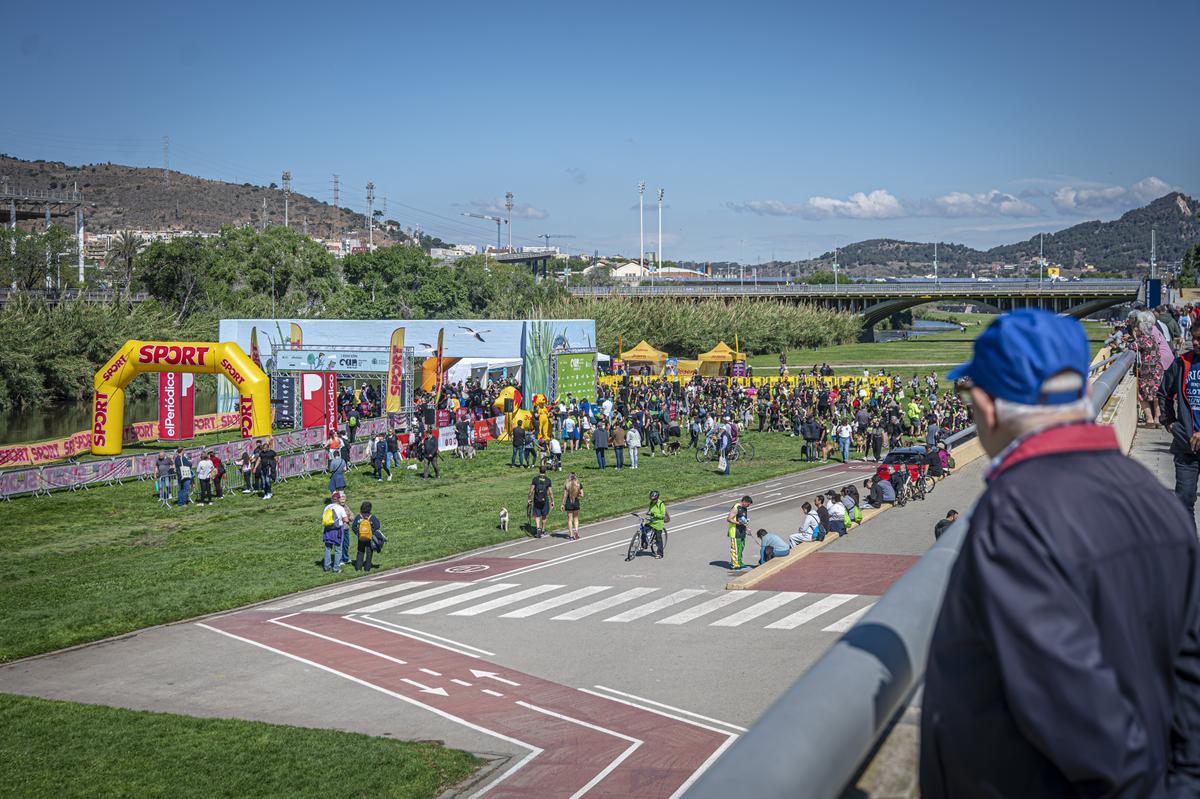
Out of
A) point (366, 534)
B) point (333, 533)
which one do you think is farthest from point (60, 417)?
point (366, 534)

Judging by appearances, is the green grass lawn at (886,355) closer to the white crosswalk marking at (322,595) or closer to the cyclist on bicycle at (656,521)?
the cyclist on bicycle at (656,521)

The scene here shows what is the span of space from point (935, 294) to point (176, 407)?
3354 inches

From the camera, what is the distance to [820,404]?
4566cm

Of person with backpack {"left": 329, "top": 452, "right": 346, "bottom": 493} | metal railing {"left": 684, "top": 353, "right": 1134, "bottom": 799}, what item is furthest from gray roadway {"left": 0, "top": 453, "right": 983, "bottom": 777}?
metal railing {"left": 684, "top": 353, "right": 1134, "bottom": 799}

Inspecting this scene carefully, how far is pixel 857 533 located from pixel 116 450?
28.7 metres

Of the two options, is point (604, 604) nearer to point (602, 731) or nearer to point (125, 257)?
point (602, 731)

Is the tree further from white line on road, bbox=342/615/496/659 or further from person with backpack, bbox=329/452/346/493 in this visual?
white line on road, bbox=342/615/496/659

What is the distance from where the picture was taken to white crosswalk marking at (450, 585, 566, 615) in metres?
20.9

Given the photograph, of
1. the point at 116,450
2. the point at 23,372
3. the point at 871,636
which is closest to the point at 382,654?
the point at 871,636

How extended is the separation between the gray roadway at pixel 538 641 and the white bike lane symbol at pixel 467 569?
0.07 meters

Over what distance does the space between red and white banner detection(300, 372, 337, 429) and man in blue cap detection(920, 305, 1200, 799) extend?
1651 inches

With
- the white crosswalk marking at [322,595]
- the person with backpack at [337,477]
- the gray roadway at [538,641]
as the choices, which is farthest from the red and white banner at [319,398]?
the white crosswalk marking at [322,595]

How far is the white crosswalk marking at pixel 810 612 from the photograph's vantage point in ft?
60.4

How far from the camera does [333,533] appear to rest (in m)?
23.7
